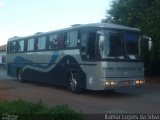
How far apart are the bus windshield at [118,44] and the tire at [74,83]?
2.24m

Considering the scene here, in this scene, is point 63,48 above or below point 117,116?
above

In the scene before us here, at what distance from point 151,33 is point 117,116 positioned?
50.5ft

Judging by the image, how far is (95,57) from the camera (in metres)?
17.2

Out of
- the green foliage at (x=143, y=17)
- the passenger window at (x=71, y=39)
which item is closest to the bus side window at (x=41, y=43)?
the passenger window at (x=71, y=39)

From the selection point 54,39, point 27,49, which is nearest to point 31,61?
point 27,49

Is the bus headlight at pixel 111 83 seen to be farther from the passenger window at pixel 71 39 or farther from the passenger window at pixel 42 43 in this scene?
the passenger window at pixel 42 43

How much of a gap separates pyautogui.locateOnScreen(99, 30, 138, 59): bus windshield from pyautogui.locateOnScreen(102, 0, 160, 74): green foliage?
585 cm

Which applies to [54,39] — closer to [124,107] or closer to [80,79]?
[80,79]

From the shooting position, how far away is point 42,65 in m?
22.7

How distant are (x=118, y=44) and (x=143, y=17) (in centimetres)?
1031

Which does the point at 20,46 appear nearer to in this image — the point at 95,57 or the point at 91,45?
the point at 91,45

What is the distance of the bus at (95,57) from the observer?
17.0 m

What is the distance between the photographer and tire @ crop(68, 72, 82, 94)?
1848 cm

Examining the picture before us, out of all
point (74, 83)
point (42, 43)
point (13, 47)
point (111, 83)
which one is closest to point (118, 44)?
point (111, 83)
